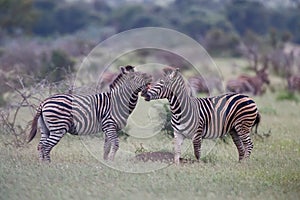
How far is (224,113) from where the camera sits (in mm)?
10734

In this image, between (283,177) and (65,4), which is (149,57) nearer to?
(65,4)

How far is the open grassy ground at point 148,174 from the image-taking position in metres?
8.44

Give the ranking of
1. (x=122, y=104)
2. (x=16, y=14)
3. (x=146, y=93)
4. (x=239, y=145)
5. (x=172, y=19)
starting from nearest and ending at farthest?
(x=146, y=93), (x=122, y=104), (x=239, y=145), (x=16, y=14), (x=172, y=19)

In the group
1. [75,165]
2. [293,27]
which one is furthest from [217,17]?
[75,165]

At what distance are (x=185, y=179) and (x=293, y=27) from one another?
51.3 metres

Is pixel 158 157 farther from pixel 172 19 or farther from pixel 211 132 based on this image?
pixel 172 19

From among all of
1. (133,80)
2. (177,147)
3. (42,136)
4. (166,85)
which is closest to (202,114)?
(177,147)

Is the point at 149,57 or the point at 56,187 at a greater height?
the point at 149,57

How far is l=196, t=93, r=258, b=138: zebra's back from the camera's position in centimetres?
1060

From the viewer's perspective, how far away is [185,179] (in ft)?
30.1

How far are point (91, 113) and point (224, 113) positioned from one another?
6.06ft

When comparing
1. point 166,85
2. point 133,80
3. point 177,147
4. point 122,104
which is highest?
point 133,80

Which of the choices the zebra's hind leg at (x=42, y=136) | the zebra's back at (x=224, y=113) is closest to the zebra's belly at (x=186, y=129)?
the zebra's back at (x=224, y=113)

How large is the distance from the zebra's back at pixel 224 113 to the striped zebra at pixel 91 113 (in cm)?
92
